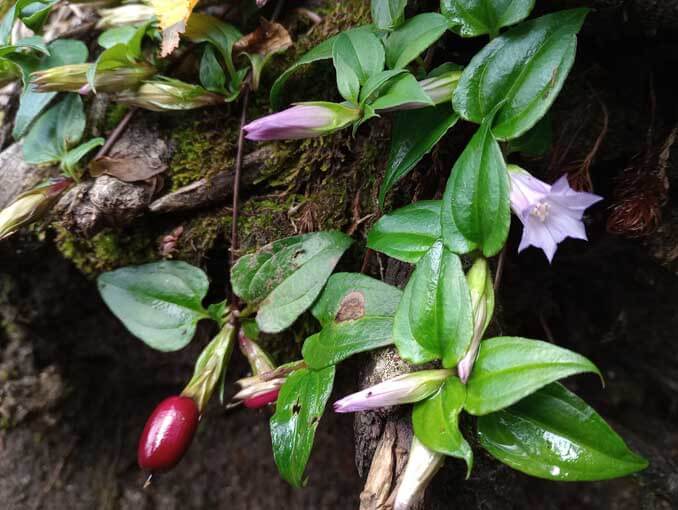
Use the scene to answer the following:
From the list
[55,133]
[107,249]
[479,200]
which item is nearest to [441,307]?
[479,200]

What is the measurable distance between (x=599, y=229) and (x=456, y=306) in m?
0.60

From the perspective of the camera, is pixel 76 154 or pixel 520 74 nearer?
pixel 520 74

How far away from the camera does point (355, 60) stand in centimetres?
96

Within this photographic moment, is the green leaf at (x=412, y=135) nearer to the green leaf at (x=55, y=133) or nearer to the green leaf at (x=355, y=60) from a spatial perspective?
the green leaf at (x=355, y=60)

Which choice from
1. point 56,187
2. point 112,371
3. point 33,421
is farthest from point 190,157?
point 33,421

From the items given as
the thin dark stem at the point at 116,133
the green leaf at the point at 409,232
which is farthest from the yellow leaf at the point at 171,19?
the green leaf at the point at 409,232

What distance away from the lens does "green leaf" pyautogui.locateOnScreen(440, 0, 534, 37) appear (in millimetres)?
867

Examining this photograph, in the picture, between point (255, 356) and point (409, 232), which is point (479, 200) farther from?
point (255, 356)

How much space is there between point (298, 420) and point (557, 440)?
407 mm

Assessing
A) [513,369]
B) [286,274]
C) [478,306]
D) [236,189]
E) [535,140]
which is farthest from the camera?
[236,189]

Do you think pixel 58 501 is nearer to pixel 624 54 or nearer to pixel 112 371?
pixel 112 371

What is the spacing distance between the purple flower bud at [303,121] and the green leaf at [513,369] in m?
0.44

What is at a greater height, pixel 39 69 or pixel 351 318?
pixel 39 69

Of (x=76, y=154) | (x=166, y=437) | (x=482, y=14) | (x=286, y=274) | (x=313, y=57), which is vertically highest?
(x=482, y=14)
